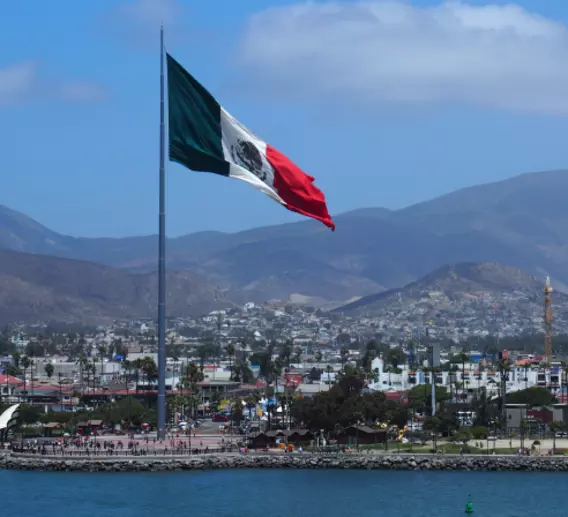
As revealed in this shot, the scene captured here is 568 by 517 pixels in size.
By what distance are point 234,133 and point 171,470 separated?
74.2 feet

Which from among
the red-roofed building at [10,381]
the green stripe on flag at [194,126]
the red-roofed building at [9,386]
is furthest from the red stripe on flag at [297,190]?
the red-roofed building at [10,381]

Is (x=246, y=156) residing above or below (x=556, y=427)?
above

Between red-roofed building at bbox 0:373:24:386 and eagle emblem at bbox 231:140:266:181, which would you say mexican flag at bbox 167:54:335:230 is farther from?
red-roofed building at bbox 0:373:24:386

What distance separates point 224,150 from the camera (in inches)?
2132

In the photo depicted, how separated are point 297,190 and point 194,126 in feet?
20.3

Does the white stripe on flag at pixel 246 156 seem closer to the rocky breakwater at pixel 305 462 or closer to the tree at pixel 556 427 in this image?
the rocky breakwater at pixel 305 462

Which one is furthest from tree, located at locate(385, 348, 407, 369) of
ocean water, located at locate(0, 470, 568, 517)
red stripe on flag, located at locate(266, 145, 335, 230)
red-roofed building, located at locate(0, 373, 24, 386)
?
red stripe on flag, located at locate(266, 145, 335, 230)

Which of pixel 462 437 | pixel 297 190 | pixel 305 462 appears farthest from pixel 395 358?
pixel 297 190

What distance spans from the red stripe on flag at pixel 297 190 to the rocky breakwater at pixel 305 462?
24330 mm

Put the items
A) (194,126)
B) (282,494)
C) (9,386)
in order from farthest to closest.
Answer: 1. (9,386)
2. (282,494)
3. (194,126)

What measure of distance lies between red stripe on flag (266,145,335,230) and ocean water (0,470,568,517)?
12982 millimetres

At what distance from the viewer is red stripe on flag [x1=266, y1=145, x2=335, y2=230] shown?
166 feet

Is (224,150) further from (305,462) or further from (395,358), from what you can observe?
(395,358)

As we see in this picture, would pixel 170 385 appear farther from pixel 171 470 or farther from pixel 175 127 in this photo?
pixel 175 127
